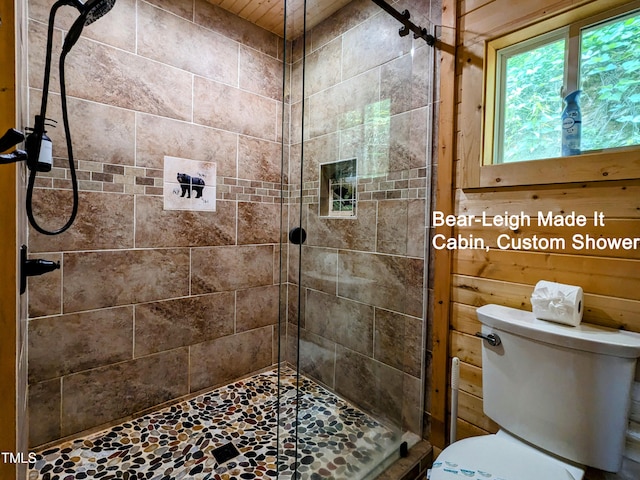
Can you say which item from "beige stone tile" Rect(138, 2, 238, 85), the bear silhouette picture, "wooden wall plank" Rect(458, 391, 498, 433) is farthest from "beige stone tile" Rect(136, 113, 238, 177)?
"wooden wall plank" Rect(458, 391, 498, 433)

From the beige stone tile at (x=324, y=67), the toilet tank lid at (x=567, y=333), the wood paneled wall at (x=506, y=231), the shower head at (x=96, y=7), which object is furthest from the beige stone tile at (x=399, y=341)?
the shower head at (x=96, y=7)

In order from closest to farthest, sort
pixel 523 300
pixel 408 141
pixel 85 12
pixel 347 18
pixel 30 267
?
pixel 30 267 → pixel 85 12 → pixel 523 300 → pixel 408 141 → pixel 347 18

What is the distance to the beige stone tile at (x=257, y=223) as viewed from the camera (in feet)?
7.29

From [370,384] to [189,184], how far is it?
5.32ft

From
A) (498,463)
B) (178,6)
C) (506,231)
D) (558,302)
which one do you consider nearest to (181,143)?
(178,6)

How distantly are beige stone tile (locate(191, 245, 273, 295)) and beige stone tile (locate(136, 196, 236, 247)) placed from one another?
78 millimetres

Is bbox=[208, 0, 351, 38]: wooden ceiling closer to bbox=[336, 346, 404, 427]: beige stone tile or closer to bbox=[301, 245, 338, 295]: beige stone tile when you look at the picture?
bbox=[301, 245, 338, 295]: beige stone tile

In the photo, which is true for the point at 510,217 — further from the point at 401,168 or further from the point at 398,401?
the point at 398,401

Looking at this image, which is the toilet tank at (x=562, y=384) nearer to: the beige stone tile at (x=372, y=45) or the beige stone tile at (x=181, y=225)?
the beige stone tile at (x=372, y=45)

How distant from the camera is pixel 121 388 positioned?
5.68 ft

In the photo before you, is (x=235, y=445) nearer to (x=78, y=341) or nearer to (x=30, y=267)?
(x=78, y=341)

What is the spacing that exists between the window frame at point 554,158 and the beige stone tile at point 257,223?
56.9 inches

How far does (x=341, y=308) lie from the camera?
168cm

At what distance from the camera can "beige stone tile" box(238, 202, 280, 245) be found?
2.22 m
